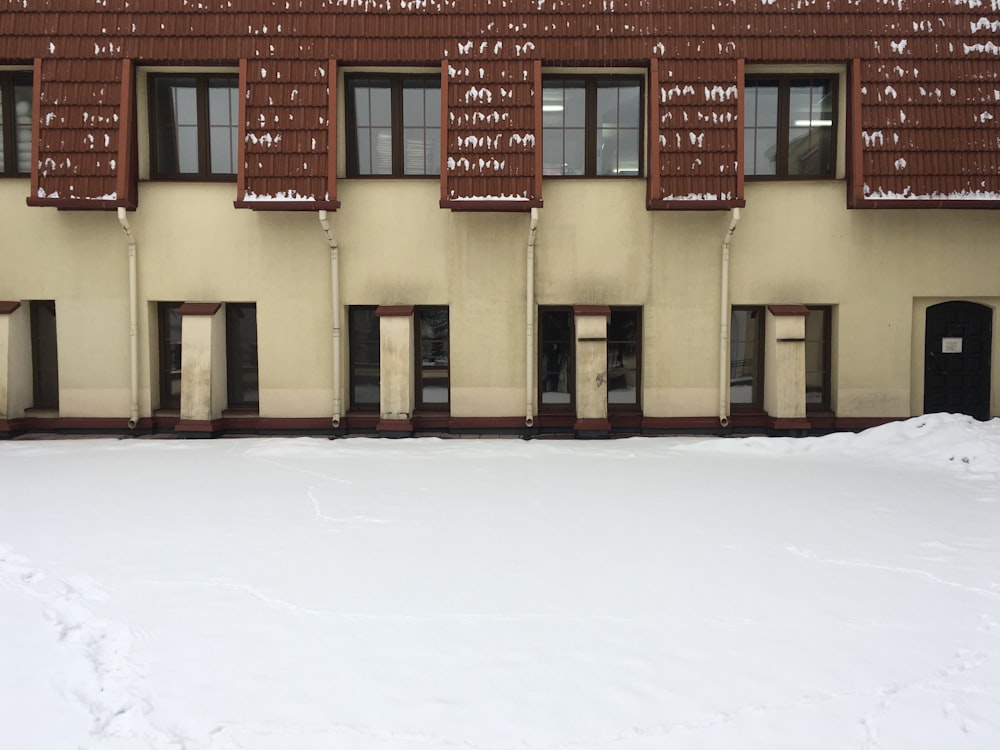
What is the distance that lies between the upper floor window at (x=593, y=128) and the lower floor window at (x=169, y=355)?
649cm

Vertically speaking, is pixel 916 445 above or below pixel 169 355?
below

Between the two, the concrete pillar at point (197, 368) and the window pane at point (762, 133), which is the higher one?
the window pane at point (762, 133)

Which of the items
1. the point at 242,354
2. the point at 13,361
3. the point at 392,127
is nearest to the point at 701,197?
the point at 392,127

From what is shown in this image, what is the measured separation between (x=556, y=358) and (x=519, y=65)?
4.53 m

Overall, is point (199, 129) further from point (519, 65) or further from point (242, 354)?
point (519, 65)

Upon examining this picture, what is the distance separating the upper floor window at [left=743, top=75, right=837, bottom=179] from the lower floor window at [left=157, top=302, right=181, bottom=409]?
955 centimetres

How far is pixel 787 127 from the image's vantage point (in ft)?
39.4

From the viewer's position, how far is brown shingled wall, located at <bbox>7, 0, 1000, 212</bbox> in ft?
36.9

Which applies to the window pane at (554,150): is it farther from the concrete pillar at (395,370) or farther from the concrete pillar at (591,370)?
the concrete pillar at (395,370)

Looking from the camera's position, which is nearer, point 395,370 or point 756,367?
point 395,370

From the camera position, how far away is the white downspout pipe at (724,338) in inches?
462

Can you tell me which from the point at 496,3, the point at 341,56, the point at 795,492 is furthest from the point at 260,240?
the point at 795,492

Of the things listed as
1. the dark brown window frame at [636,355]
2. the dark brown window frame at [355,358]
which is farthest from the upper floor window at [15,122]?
the dark brown window frame at [636,355]

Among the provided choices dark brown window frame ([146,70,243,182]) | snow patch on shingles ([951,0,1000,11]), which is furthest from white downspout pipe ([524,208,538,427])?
snow patch on shingles ([951,0,1000,11])
